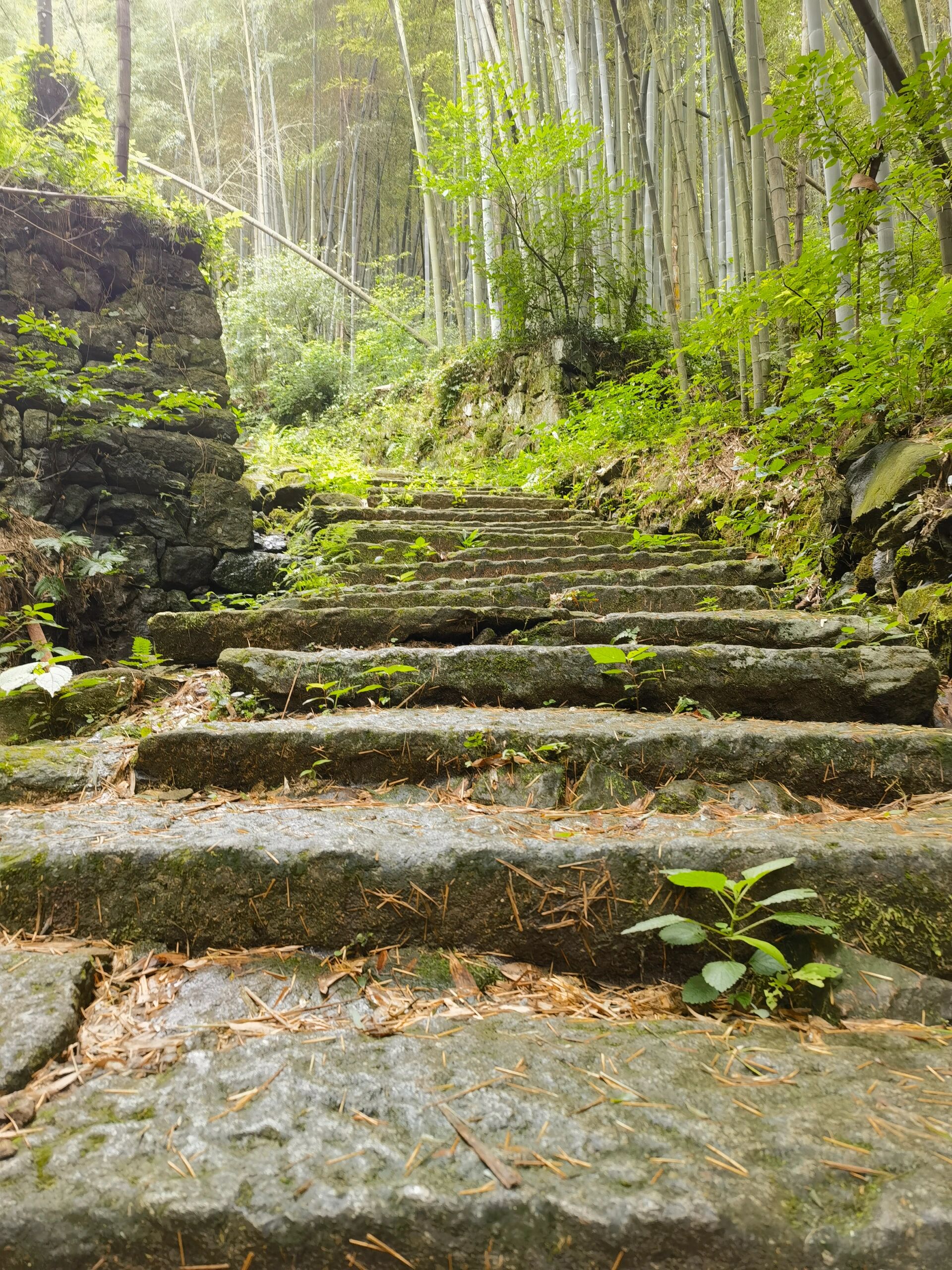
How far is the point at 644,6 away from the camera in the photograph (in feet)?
19.8

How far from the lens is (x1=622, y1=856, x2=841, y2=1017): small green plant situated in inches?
43.5

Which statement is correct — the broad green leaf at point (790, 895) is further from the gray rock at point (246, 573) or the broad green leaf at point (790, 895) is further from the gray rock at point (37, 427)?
the gray rock at point (37, 427)

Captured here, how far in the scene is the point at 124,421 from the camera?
13.4ft

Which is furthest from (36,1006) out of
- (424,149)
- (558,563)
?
(424,149)

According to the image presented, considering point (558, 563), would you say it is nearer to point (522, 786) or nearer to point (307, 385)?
point (522, 786)

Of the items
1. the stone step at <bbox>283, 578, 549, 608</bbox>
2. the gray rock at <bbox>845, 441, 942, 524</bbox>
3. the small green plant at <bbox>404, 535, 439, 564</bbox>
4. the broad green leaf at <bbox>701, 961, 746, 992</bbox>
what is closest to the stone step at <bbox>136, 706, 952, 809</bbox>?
the broad green leaf at <bbox>701, 961, 746, 992</bbox>

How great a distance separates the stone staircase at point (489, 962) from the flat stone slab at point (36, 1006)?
0.4 inches

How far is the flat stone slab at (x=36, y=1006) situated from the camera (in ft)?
3.06

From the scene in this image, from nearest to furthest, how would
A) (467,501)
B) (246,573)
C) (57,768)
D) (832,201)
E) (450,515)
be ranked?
(57,768), (832,201), (246,573), (450,515), (467,501)

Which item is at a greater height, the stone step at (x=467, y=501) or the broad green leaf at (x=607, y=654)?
the stone step at (x=467, y=501)

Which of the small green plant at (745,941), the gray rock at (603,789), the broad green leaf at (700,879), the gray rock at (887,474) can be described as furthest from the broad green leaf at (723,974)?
the gray rock at (887,474)

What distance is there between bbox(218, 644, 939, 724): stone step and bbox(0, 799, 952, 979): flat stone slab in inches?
30.1

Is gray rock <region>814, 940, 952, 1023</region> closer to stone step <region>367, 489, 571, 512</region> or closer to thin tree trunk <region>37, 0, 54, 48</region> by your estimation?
stone step <region>367, 489, 571, 512</region>

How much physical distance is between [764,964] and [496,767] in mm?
824
